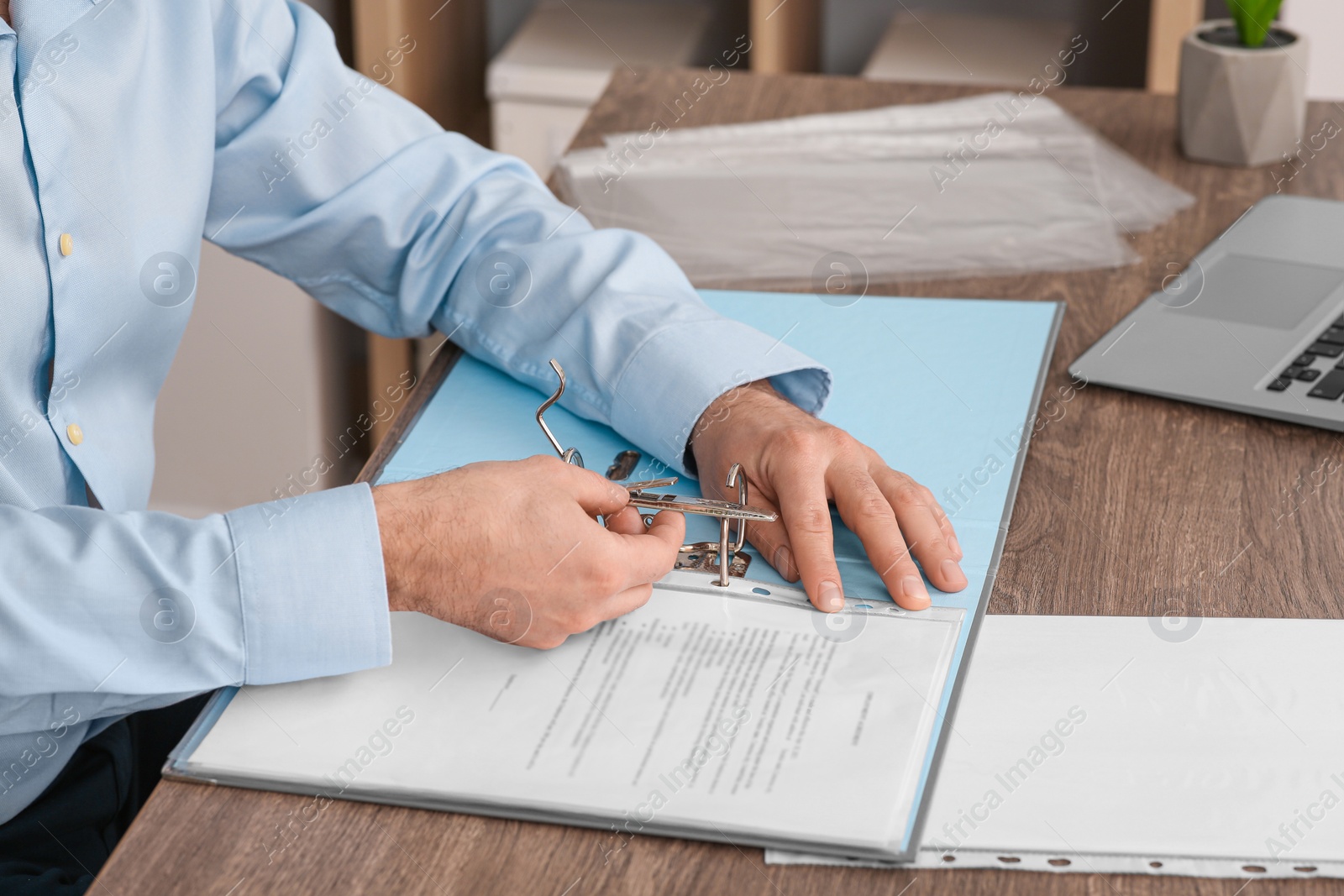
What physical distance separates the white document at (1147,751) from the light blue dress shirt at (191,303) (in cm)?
31

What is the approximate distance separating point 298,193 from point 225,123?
0.08m

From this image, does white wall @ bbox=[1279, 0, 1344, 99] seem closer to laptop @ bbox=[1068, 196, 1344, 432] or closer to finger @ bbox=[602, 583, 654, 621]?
laptop @ bbox=[1068, 196, 1344, 432]

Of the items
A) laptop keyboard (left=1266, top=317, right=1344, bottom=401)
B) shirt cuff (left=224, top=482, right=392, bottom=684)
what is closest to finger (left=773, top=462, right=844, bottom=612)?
shirt cuff (left=224, top=482, right=392, bottom=684)

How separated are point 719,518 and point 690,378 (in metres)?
0.17

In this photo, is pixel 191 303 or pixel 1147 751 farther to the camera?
pixel 191 303

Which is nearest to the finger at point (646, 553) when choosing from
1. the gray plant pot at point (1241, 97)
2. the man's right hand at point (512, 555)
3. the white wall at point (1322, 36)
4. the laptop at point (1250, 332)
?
the man's right hand at point (512, 555)

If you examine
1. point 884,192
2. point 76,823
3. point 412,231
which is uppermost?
point 412,231

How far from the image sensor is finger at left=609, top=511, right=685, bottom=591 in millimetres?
724

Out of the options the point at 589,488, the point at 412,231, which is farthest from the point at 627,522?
the point at 412,231

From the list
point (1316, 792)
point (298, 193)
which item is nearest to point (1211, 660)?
point (1316, 792)

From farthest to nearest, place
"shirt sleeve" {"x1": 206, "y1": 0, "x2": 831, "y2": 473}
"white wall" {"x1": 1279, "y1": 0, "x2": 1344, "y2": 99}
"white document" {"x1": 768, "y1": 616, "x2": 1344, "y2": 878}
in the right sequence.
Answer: "white wall" {"x1": 1279, "y1": 0, "x2": 1344, "y2": 99} → "shirt sleeve" {"x1": 206, "y1": 0, "x2": 831, "y2": 473} → "white document" {"x1": 768, "y1": 616, "x2": 1344, "y2": 878}

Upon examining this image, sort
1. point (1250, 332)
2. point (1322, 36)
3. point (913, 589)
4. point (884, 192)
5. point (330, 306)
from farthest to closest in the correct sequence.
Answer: point (1322, 36) < point (884, 192) < point (330, 306) < point (1250, 332) < point (913, 589)

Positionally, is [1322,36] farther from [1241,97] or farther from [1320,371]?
[1320,371]

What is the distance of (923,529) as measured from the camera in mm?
793
